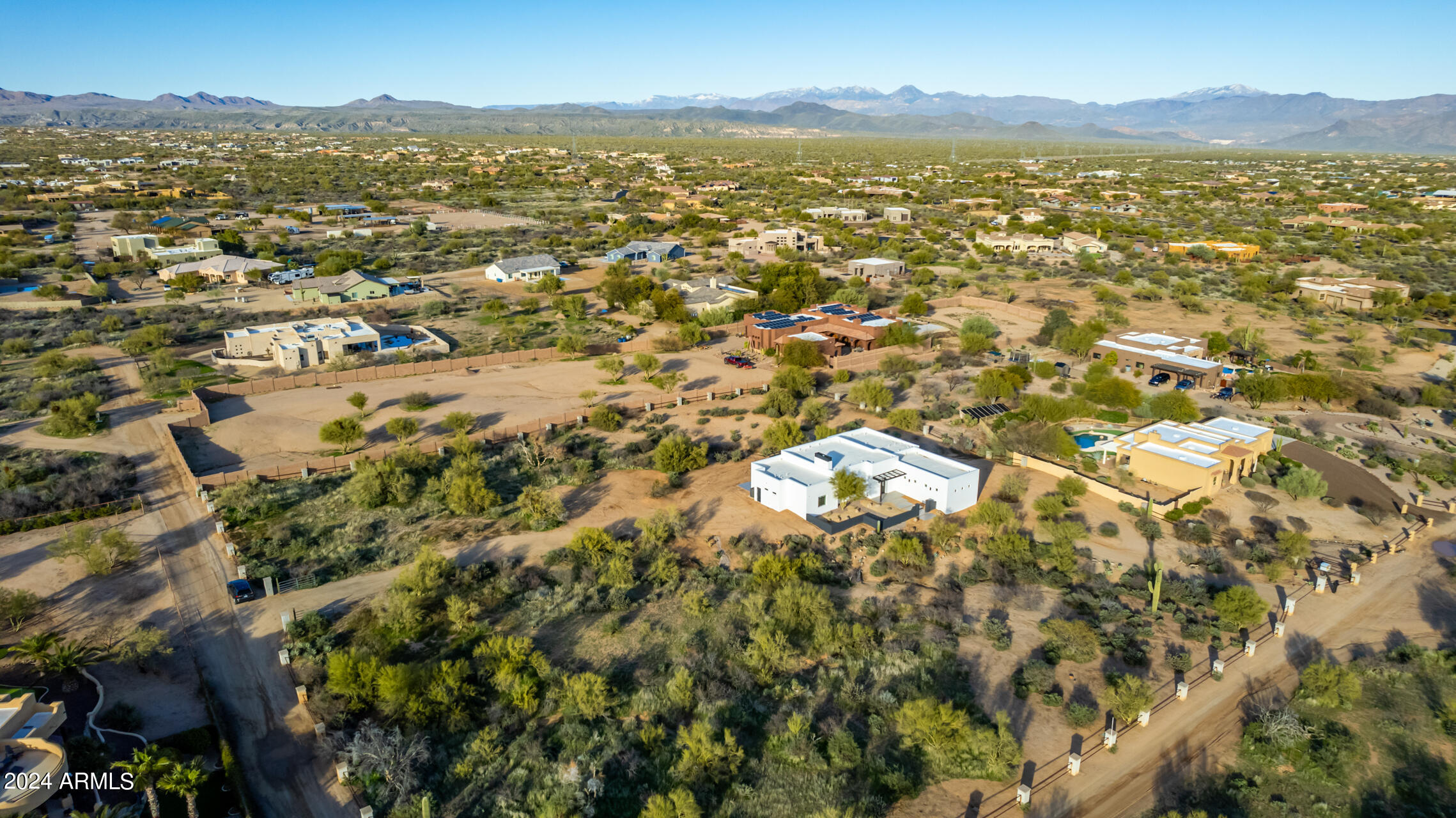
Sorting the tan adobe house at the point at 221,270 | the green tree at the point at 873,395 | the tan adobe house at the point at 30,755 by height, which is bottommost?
the green tree at the point at 873,395

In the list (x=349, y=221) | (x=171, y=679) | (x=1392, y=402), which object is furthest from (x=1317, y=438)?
(x=349, y=221)

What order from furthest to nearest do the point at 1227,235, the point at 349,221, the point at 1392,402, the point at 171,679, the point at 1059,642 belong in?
the point at 349,221, the point at 1227,235, the point at 1392,402, the point at 1059,642, the point at 171,679

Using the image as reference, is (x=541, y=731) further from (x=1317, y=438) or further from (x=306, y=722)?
(x=1317, y=438)

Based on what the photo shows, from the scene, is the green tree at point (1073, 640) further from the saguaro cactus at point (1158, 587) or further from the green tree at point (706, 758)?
the green tree at point (706, 758)

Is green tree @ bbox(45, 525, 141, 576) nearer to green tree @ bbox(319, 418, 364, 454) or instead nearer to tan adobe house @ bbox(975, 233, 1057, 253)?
green tree @ bbox(319, 418, 364, 454)

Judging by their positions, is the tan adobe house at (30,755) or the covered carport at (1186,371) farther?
the covered carport at (1186,371)

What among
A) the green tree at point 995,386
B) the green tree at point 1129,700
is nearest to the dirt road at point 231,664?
the green tree at point 1129,700

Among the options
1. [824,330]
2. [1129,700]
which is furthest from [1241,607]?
[824,330]
